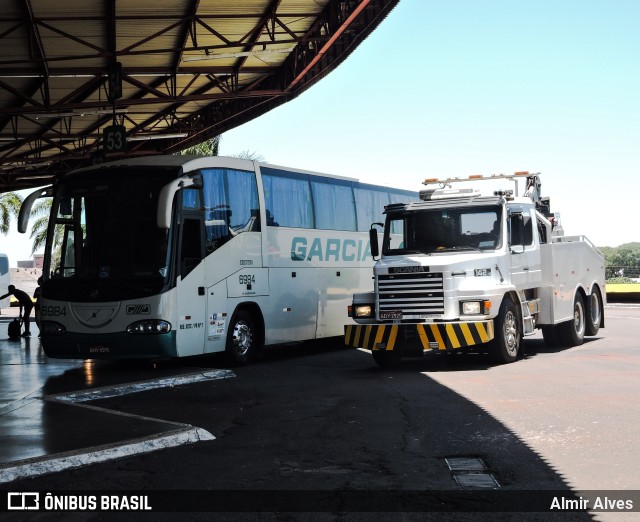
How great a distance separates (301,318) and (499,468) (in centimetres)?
1149

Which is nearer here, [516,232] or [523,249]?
[516,232]

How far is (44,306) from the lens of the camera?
51.7 feet

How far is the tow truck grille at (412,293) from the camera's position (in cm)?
1506

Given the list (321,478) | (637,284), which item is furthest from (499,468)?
(637,284)

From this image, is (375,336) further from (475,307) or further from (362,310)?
(475,307)

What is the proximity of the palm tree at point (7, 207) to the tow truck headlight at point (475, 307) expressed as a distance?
52.3 meters

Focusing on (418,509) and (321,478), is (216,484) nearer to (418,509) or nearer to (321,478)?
(321,478)

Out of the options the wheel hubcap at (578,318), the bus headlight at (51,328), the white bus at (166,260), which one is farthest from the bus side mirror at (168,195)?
the wheel hubcap at (578,318)

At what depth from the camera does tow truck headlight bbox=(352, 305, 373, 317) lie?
15.7 m

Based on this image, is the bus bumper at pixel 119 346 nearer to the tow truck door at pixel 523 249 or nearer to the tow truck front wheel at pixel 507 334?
the tow truck front wheel at pixel 507 334

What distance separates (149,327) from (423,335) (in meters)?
4.32

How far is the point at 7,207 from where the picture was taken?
6316 cm

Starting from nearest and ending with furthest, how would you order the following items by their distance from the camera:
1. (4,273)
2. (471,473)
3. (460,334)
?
(471,473) < (460,334) < (4,273)

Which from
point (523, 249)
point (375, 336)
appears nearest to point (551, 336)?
point (523, 249)
